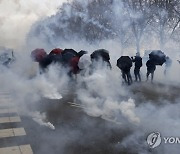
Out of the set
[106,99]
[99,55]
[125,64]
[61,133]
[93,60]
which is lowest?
[61,133]

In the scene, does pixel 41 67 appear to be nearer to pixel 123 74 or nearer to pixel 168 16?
pixel 123 74

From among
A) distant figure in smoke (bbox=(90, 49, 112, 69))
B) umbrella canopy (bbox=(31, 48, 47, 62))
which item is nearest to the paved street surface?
distant figure in smoke (bbox=(90, 49, 112, 69))

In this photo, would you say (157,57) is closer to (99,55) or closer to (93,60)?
(99,55)

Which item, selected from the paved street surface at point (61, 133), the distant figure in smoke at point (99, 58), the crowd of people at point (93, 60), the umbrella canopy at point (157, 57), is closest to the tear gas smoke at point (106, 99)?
the paved street surface at point (61, 133)

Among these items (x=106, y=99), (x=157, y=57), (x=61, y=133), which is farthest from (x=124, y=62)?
(x=61, y=133)

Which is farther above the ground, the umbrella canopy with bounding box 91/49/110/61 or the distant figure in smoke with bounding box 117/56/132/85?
the umbrella canopy with bounding box 91/49/110/61

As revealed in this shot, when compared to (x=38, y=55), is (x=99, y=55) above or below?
above

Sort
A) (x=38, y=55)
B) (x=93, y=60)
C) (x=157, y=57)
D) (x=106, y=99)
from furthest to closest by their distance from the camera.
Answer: (x=38, y=55), (x=157, y=57), (x=93, y=60), (x=106, y=99)

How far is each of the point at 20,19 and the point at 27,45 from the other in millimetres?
1782

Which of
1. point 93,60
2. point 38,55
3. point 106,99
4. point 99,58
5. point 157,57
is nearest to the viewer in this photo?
point 106,99

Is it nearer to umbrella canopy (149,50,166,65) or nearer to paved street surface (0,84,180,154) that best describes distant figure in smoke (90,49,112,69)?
umbrella canopy (149,50,166,65)

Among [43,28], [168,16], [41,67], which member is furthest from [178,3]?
[41,67]

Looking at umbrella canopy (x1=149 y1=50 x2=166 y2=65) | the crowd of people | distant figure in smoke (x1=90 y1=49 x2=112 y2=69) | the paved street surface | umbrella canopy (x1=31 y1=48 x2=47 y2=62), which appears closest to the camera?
the paved street surface

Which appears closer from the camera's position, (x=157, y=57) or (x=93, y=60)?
(x=93, y=60)
